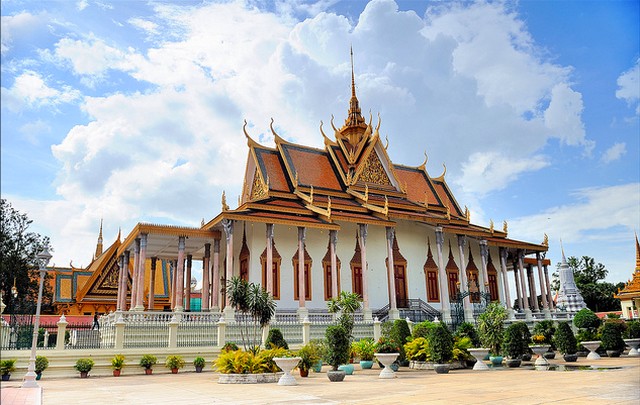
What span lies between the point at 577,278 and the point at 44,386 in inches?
2123

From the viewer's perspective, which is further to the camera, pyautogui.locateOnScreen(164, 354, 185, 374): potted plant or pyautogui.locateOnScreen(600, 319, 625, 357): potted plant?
pyautogui.locateOnScreen(600, 319, 625, 357): potted plant

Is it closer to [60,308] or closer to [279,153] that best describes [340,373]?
[279,153]

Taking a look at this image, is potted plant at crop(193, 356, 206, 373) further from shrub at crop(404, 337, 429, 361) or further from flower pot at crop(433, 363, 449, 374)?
flower pot at crop(433, 363, 449, 374)

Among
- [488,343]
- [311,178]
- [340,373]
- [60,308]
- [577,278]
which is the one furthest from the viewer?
[577,278]

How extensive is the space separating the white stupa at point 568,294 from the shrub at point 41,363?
106 feet

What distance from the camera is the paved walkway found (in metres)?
8.38

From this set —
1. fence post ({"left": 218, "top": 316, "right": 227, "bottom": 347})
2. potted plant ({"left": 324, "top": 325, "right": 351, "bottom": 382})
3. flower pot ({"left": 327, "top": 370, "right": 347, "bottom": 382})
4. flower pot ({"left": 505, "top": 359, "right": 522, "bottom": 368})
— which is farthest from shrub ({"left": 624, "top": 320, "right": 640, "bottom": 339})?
fence post ({"left": 218, "top": 316, "right": 227, "bottom": 347})

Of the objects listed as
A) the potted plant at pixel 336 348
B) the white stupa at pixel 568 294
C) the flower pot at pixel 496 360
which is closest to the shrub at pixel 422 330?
the flower pot at pixel 496 360

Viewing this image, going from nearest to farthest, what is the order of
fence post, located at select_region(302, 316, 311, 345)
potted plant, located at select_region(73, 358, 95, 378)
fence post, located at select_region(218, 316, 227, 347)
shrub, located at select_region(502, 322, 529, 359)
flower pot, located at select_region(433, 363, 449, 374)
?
flower pot, located at select_region(433, 363, 449, 374) → potted plant, located at select_region(73, 358, 95, 378) → shrub, located at select_region(502, 322, 529, 359) → fence post, located at select_region(218, 316, 227, 347) → fence post, located at select_region(302, 316, 311, 345)

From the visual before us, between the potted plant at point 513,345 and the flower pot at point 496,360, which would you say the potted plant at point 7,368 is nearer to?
the flower pot at point 496,360

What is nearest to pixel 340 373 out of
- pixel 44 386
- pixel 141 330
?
pixel 44 386

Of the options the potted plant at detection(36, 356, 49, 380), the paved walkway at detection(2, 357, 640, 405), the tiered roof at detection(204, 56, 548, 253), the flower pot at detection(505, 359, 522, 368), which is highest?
the tiered roof at detection(204, 56, 548, 253)

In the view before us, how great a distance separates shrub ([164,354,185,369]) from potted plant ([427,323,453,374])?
24.3ft

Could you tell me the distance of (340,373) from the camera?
12.2 m
